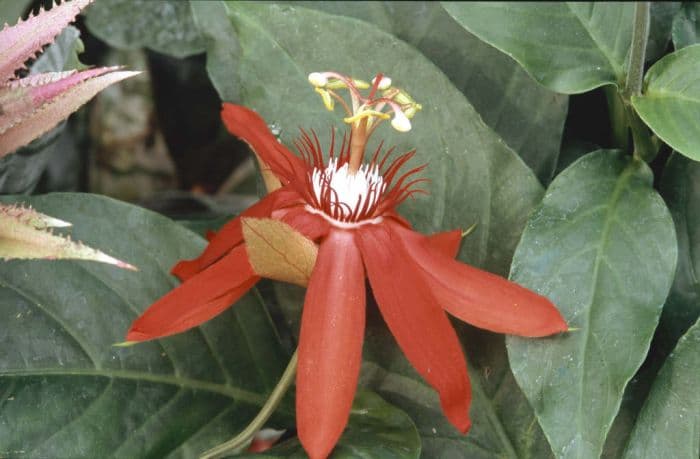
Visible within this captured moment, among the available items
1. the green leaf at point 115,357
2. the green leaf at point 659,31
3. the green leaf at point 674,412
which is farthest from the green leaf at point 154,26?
the green leaf at point 674,412

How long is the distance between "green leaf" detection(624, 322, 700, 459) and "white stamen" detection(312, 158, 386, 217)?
8.1 inches

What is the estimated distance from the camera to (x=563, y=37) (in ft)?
2.10

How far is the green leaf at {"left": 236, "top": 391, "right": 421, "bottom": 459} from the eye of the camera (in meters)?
0.59

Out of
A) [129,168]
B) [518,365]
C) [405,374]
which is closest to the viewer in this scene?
[518,365]

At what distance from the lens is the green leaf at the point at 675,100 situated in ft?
2.00

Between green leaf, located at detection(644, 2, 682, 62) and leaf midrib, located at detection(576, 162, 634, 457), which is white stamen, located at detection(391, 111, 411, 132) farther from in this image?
green leaf, located at detection(644, 2, 682, 62)

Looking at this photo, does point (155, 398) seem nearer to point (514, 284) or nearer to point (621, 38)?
point (514, 284)

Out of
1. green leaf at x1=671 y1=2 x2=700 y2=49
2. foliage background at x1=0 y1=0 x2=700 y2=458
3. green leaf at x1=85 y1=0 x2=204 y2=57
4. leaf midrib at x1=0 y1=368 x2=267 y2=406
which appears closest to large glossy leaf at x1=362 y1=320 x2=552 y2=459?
foliage background at x1=0 y1=0 x2=700 y2=458

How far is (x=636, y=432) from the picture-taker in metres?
0.60

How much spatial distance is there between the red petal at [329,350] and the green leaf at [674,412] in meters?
0.18

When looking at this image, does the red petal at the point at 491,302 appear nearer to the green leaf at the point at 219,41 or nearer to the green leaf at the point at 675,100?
the green leaf at the point at 675,100

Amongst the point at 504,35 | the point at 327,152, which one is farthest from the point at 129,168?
the point at 504,35

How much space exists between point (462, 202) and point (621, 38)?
5.8 inches

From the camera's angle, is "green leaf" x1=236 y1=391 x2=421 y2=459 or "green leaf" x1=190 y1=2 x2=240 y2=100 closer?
"green leaf" x1=236 y1=391 x2=421 y2=459
